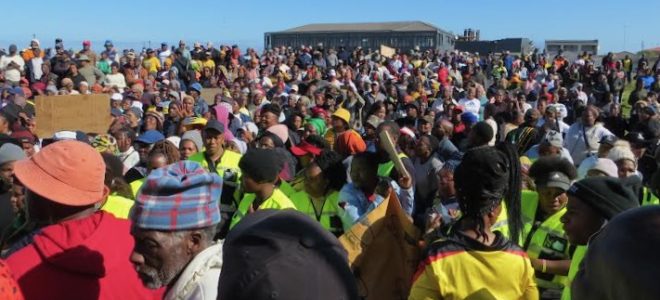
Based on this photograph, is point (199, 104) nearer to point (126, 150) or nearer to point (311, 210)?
point (126, 150)

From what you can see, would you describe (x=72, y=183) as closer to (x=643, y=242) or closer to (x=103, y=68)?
(x=643, y=242)

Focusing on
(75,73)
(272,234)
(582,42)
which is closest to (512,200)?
(272,234)

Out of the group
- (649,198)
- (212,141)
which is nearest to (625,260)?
(649,198)

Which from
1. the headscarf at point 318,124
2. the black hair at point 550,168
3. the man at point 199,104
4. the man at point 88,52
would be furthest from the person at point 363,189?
the man at point 88,52

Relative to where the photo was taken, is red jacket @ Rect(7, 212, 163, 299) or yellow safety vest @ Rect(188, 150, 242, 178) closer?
red jacket @ Rect(7, 212, 163, 299)

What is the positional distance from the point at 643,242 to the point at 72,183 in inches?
79.8

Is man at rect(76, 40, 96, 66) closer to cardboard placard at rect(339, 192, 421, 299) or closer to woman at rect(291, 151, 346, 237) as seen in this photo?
woman at rect(291, 151, 346, 237)

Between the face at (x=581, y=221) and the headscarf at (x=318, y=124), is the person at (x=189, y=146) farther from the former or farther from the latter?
the face at (x=581, y=221)

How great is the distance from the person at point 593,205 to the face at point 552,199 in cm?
92

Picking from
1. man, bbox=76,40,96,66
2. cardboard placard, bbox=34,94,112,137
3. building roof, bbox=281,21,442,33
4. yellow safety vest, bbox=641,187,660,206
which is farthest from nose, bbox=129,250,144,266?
building roof, bbox=281,21,442,33

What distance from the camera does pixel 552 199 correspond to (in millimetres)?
3980

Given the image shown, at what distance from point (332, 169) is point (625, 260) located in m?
3.88

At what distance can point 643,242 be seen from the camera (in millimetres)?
879

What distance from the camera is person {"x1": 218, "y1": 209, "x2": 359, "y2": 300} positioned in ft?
4.35
